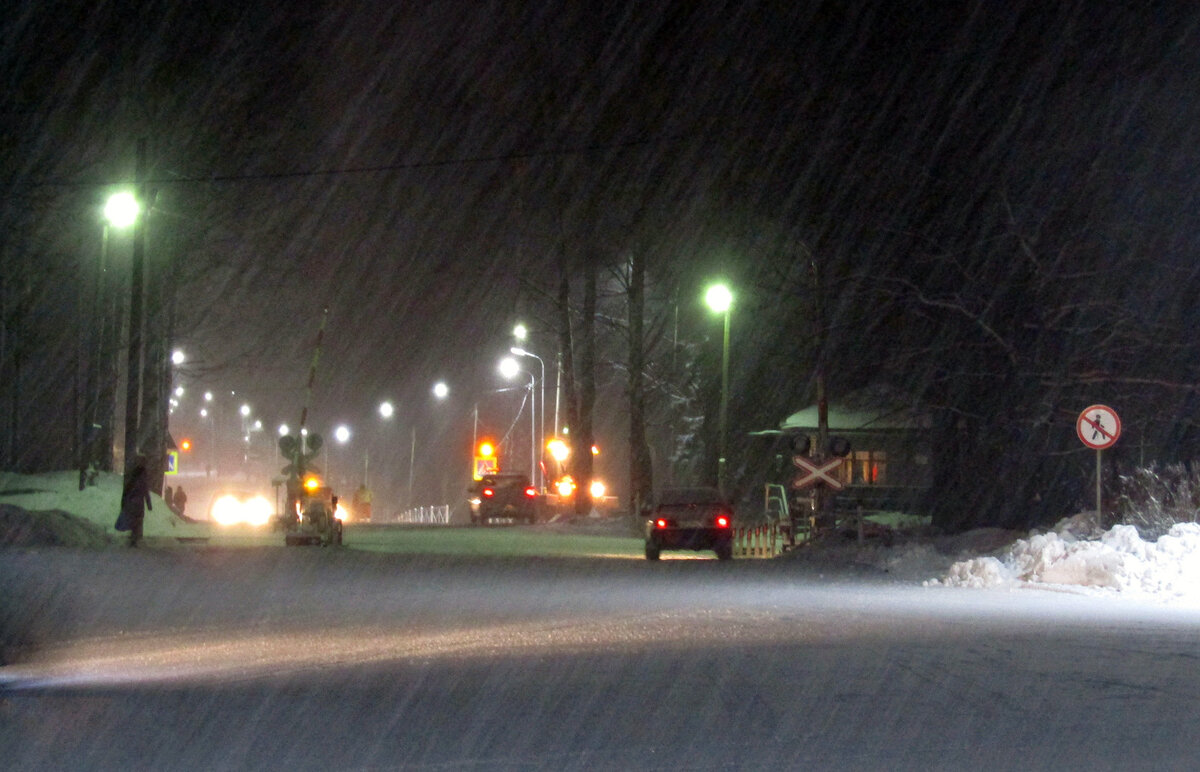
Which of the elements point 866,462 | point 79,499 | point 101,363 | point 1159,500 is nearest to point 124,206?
point 79,499

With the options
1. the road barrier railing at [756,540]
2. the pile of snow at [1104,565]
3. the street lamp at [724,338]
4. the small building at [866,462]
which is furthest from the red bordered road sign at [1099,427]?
the small building at [866,462]

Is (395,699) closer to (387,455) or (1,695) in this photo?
(1,695)

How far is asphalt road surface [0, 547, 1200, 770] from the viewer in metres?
8.37

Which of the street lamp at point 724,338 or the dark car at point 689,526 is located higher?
the street lamp at point 724,338

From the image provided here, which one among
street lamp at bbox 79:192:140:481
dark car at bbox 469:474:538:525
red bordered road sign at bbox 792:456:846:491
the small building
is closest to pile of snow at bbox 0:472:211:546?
street lamp at bbox 79:192:140:481

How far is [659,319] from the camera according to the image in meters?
56.7

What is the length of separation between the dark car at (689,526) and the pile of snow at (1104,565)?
817cm

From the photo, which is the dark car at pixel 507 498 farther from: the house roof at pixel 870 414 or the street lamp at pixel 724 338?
the street lamp at pixel 724 338

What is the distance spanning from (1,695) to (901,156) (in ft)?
72.5

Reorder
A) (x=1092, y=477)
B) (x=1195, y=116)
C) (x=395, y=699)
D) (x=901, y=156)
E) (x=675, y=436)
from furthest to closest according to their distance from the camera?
(x=675, y=436), (x=1092, y=477), (x=901, y=156), (x=1195, y=116), (x=395, y=699)

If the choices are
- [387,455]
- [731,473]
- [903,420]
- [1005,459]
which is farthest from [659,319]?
[387,455]

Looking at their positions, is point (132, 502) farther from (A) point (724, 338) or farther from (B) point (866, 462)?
(B) point (866, 462)

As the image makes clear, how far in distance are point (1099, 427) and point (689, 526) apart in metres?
9.77

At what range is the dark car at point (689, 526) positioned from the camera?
2900 cm
